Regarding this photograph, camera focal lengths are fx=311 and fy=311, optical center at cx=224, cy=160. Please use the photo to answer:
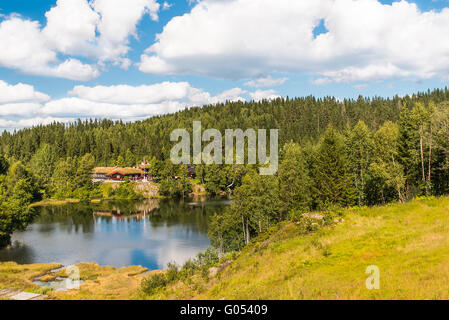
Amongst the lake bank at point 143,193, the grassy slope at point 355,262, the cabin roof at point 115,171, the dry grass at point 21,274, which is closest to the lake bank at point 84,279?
the dry grass at point 21,274

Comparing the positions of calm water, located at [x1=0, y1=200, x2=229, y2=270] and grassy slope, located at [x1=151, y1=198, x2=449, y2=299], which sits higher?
grassy slope, located at [x1=151, y1=198, x2=449, y2=299]

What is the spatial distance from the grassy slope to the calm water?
94.5ft

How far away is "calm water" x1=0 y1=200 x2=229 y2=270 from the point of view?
170ft

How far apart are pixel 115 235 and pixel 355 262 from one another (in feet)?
193

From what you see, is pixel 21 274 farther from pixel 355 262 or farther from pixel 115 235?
pixel 355 262

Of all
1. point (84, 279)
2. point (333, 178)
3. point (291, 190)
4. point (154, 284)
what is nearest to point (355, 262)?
point (154, 284)

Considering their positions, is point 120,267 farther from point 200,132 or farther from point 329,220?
point 200,132

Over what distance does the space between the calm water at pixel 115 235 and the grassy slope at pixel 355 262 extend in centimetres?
2880

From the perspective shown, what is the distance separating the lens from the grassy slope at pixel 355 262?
13924 mm

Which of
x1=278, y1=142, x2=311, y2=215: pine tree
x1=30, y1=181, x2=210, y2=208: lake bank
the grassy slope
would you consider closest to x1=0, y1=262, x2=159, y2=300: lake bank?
the grassy slope

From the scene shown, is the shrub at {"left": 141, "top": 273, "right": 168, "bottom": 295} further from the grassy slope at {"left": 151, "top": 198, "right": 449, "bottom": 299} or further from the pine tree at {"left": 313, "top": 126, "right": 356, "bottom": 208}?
the pine tree at {"left": 313, "top": 126, "right": 356, "bottom": 208}

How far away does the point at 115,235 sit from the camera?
6675cm

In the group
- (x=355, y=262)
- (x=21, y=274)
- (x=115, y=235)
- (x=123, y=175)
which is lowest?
(x=115, y=235)

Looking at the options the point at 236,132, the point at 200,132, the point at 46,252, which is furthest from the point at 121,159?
the point at 46,252
